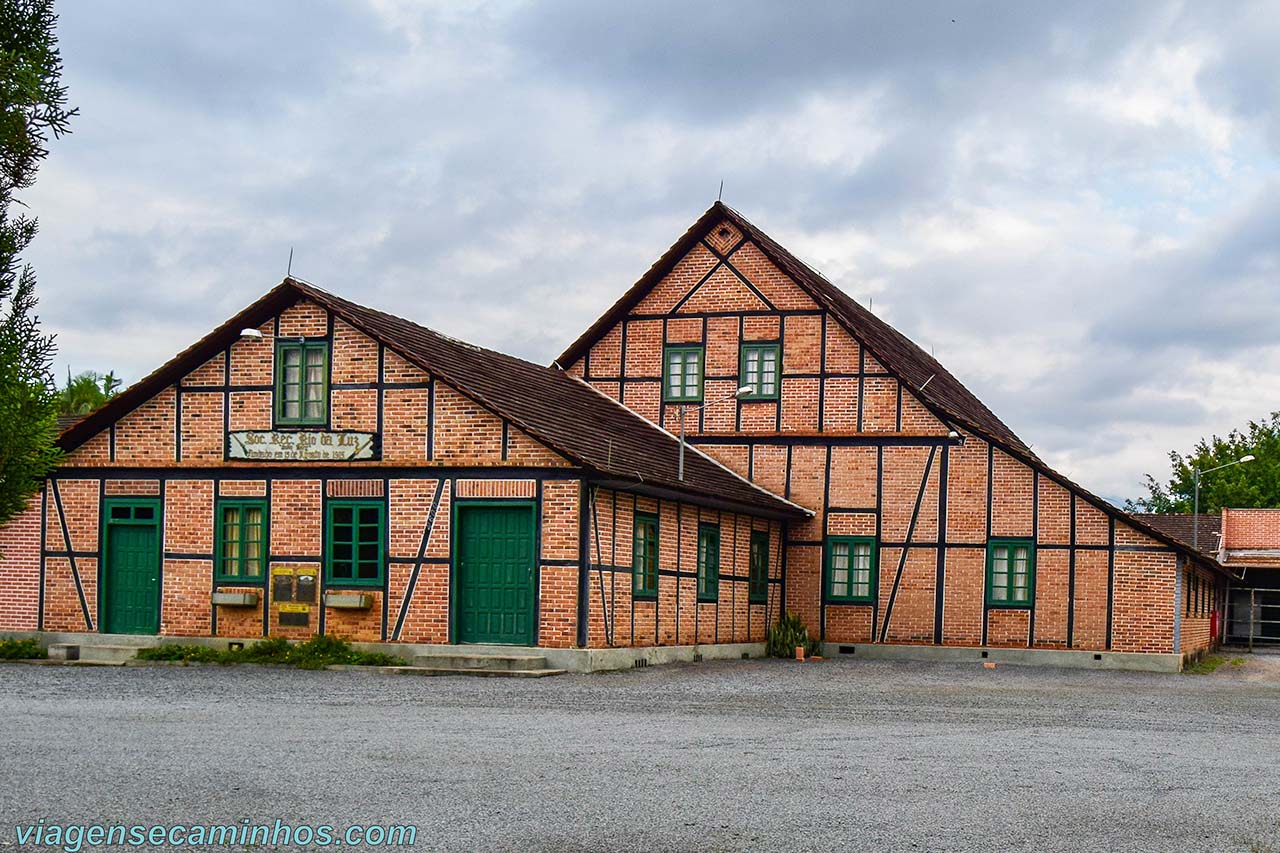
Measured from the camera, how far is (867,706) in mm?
17125

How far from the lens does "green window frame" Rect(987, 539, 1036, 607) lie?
1085 inches

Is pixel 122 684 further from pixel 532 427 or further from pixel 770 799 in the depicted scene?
pixel 770 799

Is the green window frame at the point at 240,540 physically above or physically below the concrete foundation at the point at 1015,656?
above

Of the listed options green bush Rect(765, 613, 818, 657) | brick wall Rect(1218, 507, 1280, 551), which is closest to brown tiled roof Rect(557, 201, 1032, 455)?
green bush Rect(765, 613, 818, 657)

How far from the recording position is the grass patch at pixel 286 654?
72.2 ft

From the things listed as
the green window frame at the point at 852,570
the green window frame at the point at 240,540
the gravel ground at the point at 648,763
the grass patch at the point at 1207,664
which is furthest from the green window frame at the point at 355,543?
the grass patch at the point at 1207,664

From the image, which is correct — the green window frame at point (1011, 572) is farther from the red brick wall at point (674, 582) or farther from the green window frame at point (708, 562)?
the green window frame at point (708, 562)

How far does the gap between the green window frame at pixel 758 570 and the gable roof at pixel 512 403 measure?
59 cm

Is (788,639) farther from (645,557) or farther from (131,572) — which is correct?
(131,572)

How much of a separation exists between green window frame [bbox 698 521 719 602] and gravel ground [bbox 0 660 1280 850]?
660cm

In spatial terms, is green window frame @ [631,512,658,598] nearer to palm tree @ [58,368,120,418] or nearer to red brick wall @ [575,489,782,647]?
red brick wall @ [575,489,782,647]

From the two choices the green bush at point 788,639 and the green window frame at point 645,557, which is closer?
the green window frame at point 645,557

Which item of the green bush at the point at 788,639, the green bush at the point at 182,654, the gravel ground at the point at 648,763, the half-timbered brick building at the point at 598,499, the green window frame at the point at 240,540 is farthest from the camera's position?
the green bush at the point at 788,639

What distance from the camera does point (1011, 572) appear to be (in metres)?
27.7
